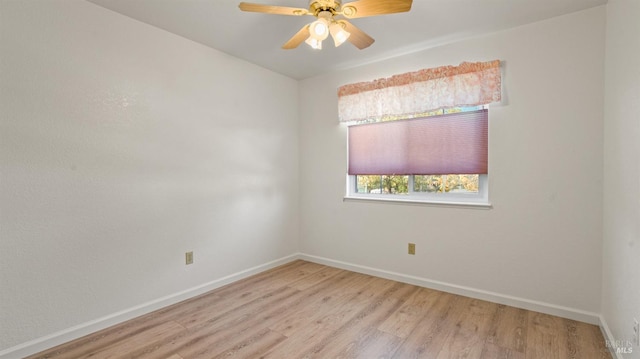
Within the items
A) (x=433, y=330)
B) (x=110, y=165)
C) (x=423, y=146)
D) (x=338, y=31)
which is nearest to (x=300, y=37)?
(x=338, y=31)

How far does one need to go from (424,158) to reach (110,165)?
110 inches

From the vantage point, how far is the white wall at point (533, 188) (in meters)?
2.20

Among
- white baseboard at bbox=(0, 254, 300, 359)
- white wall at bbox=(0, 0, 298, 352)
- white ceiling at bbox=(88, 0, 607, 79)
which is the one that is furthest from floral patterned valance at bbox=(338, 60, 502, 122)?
white baseboard at bbox=(0, 254, 300, 359)

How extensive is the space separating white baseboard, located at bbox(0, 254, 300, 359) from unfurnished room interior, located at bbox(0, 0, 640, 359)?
0.04ft

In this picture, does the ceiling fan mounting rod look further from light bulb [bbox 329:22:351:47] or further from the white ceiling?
the white ceiling

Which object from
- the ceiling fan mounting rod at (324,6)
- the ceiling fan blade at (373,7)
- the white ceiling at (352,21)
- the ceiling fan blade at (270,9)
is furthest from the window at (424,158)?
the ceiling fan blade at (270,9)

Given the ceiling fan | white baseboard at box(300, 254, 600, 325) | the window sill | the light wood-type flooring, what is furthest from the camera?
the window sill

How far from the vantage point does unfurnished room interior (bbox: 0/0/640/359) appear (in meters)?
1.86

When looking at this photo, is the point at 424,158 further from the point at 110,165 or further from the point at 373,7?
the point at 110,165

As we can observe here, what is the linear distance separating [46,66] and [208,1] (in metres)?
1.17

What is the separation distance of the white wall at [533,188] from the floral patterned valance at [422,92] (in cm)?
11

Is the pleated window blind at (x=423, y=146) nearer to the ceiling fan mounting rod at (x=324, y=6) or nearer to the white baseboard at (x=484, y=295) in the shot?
the white baseboard at (x=484, y=295)

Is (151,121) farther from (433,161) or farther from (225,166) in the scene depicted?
(433,161)

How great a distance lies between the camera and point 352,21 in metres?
2.42
